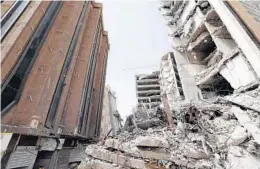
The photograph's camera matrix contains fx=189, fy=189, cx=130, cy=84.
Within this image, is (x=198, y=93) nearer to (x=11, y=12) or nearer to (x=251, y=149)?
(x=251, y=149)

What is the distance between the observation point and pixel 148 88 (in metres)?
26.9

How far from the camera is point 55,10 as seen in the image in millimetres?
6562

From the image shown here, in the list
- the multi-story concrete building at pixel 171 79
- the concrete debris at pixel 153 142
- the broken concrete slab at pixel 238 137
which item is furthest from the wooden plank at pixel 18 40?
the multi-story concrete building at pixel 171 79

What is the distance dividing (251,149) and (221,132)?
1.27 metres

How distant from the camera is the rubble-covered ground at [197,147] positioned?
18.0ft

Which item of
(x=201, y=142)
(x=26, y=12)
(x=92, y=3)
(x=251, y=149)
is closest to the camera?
(x=26, y=12)

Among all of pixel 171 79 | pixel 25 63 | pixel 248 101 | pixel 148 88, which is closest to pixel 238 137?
pixel 248 101

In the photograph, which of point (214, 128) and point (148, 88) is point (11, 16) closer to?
point (214, 128)

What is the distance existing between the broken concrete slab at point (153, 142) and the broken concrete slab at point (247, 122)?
254 centimetres

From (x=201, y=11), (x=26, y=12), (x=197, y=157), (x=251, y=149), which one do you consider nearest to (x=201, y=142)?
(x=197, y=157)

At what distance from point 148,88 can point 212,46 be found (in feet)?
35.9

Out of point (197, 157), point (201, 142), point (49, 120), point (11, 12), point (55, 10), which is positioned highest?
point (55, 10)

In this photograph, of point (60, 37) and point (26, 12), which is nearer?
point (26, 12)

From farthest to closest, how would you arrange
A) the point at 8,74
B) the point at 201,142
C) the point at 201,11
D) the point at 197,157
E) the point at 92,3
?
1. the point at 201,11
2. the point at 92,3
3. the point at 201,142
4. the point at 197,157
5. the point at 8,74
